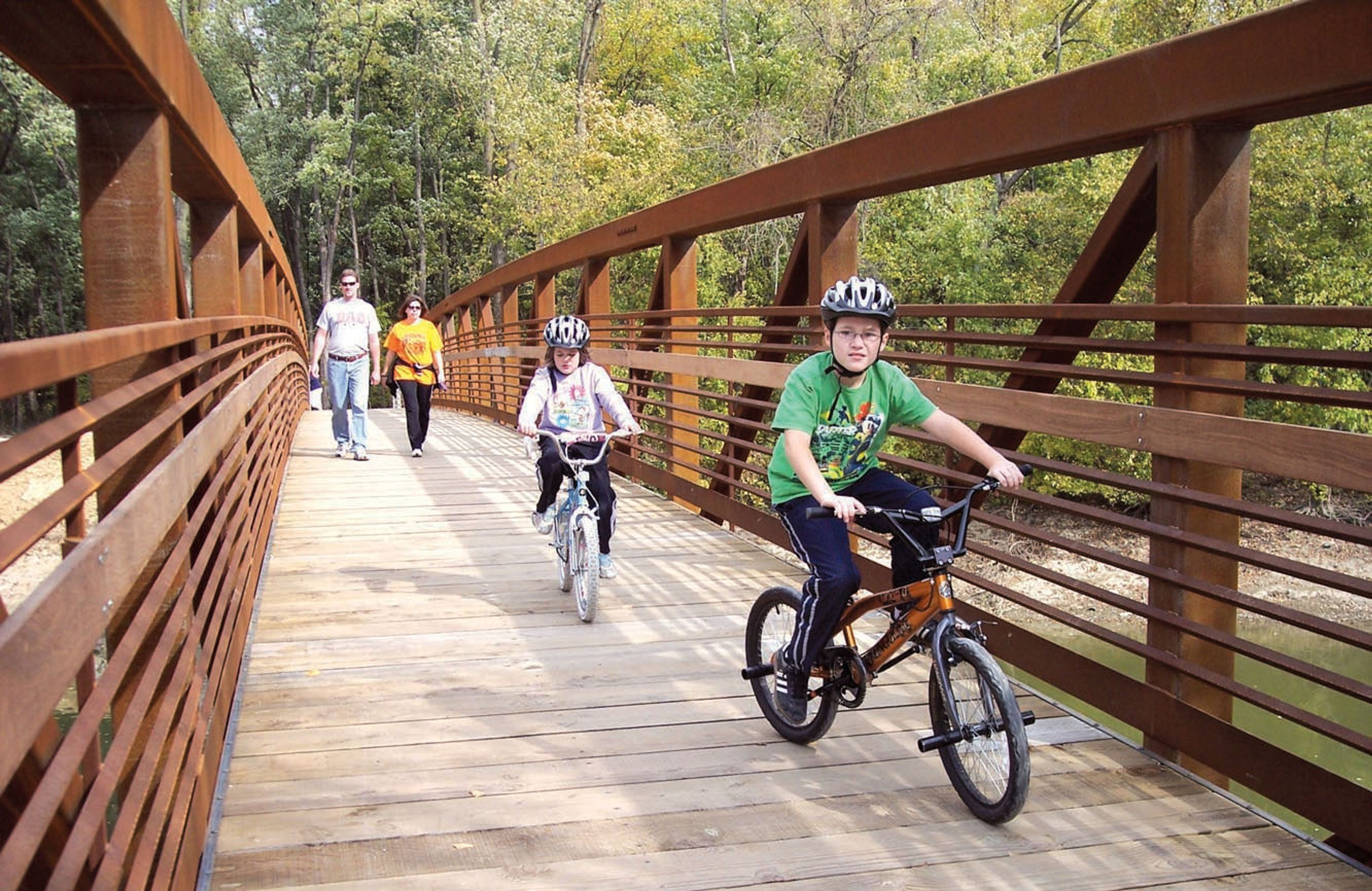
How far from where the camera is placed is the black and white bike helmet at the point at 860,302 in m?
4.06

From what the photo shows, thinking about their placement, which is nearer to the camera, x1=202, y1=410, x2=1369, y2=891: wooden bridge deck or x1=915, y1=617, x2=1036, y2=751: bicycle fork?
x1=202, y1=410, x2=1369, y2=891: wooden bridge deck

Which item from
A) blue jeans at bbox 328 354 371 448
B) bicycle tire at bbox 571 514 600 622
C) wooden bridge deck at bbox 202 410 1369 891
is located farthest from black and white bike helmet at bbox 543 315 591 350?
blue jeans at bbox 328 354 371 448

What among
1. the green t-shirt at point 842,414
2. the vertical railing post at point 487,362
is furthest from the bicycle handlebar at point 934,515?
the vertical railing post at point 487,362

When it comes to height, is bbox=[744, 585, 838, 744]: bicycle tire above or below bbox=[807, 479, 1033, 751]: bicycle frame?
below

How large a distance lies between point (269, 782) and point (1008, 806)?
216cm

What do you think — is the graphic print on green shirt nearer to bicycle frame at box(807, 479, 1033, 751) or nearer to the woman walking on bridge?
bicycle frame at box(807, 479, 1033, 751)

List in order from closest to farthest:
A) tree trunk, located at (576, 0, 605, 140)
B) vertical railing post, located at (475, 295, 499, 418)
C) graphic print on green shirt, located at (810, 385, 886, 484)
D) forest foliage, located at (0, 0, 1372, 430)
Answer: graphic print on green shirt, located at (810, 385, 886, 484) → vertical railing post, located at (475, 295, 499, 418) → forest foliage, located at (0, 0, 1372, 430) → tree trunk, located at (576, 0, 605, 140)

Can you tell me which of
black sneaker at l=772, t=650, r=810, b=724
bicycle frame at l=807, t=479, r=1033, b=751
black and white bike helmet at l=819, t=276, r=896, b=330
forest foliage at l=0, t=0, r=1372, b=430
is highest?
forest foliage at l=0, t=0, r=1372, b=430

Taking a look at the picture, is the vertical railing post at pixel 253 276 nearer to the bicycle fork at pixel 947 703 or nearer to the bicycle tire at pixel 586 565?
the bicycle tire at pixel 586 565

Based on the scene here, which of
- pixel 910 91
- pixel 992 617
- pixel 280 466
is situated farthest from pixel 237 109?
pixel 992 617

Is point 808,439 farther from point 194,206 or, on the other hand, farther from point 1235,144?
point 194,206

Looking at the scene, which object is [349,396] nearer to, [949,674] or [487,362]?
[487,362]

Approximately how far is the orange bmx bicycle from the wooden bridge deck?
5.3 inches

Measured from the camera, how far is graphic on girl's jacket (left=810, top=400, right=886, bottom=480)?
4.28 m
